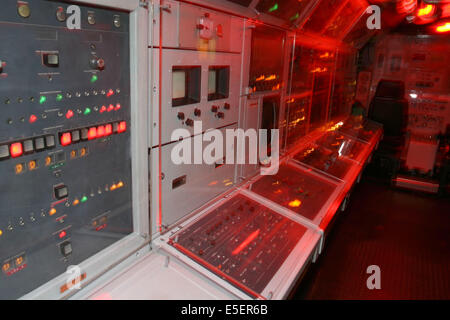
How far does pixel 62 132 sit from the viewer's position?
128cm

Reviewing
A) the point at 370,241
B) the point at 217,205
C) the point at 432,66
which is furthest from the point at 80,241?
the point at 432,66

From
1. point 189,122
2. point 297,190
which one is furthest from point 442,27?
point 189,122

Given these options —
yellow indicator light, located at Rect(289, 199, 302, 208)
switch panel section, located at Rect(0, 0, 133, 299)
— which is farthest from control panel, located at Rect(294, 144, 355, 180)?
switch panel section, located at Rect(0, 0, 133, 299)

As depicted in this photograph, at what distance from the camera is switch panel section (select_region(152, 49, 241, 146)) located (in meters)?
1.74

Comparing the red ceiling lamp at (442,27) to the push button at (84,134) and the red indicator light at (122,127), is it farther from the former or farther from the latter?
the push button at (84,134)

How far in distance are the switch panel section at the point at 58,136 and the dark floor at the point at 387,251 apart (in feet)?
5.51

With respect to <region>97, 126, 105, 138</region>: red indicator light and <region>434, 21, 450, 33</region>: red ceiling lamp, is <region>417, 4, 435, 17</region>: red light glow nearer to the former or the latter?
<region>434, 21, 450, 33</region>: red ceiling lamp

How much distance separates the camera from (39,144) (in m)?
1.21

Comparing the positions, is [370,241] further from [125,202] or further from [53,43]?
[53,43]

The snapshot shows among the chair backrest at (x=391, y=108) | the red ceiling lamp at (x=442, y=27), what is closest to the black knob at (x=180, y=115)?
the chair backrest at (x=391, y=108)

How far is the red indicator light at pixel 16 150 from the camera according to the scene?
3.71 feet

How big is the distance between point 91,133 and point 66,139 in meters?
0.12

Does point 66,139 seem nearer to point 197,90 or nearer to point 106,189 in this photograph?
point 106,189
